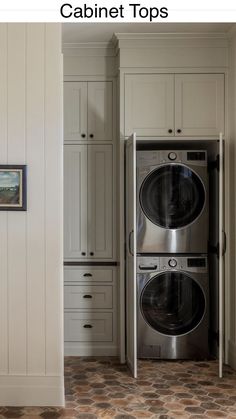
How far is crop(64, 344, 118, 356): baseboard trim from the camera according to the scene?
406 centimetres

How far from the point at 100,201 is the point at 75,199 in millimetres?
215

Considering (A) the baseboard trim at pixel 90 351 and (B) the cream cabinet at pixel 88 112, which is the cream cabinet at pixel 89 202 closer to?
(B) the cream cabinet at pixel 88 112

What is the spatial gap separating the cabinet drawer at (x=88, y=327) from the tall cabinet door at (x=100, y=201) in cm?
52

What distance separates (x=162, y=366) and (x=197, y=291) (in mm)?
655

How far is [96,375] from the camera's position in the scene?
3561mm

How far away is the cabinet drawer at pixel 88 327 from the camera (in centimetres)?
407

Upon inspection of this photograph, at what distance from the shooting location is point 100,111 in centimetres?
411

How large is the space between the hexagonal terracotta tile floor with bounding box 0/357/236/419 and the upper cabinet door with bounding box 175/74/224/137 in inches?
74.0

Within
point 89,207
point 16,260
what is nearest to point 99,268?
point 89,207

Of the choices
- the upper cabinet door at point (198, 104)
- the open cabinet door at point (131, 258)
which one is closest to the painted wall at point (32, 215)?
the open cabinet door at point (131, 258)

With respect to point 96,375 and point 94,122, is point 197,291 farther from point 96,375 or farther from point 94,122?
point 94,122
